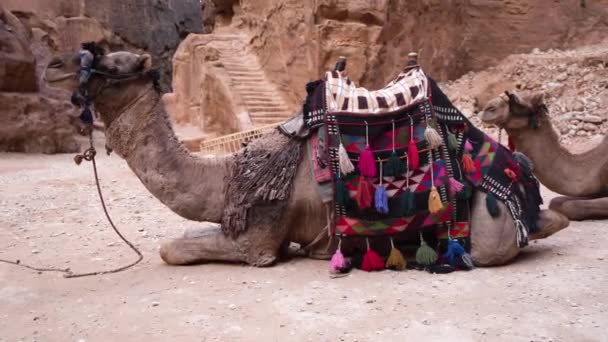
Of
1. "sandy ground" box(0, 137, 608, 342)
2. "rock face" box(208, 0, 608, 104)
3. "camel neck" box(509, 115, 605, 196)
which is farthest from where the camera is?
"rock face" box(208, 0, 608, 104)

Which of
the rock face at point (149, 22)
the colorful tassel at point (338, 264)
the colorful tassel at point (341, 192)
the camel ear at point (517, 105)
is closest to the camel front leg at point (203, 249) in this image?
the colorful tassel at point (338, 264)

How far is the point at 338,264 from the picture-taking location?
11.0 ft

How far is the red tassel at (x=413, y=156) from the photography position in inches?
134

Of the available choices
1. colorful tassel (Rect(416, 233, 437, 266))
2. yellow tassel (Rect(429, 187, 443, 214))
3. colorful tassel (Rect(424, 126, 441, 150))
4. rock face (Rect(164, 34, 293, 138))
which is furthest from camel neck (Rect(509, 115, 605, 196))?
rock face (Rect(164, 34, 293, 138))

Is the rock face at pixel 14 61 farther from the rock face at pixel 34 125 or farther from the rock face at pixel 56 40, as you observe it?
the rock face at pixel 34 125

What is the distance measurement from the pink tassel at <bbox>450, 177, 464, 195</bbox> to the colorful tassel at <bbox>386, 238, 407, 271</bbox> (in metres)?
0.47

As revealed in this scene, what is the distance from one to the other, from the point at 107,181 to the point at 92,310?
556cm

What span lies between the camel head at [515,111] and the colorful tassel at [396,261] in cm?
129

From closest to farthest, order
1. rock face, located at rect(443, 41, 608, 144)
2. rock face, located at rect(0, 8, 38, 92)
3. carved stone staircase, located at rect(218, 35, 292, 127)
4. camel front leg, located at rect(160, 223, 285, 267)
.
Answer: camel front leg, located at rect(160, 223, 285, 267), rock face, located at rect(443, 41, 608, 144), carved stone staircase, located at rect(218, 35, 292, 127), rock face, located at rect(0, 8, 38, 92)

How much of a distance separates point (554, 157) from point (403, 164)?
1792mm

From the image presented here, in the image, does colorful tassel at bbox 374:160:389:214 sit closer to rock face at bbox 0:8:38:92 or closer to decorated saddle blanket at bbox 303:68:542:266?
decorated saddle blanket at bbox 303:68:542:266

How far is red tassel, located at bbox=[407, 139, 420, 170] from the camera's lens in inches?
134

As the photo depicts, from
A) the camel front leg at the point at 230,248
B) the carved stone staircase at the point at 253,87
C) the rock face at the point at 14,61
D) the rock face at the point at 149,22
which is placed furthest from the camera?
the rock face at the point at 149,22

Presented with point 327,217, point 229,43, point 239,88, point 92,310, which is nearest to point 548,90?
point 239,88
